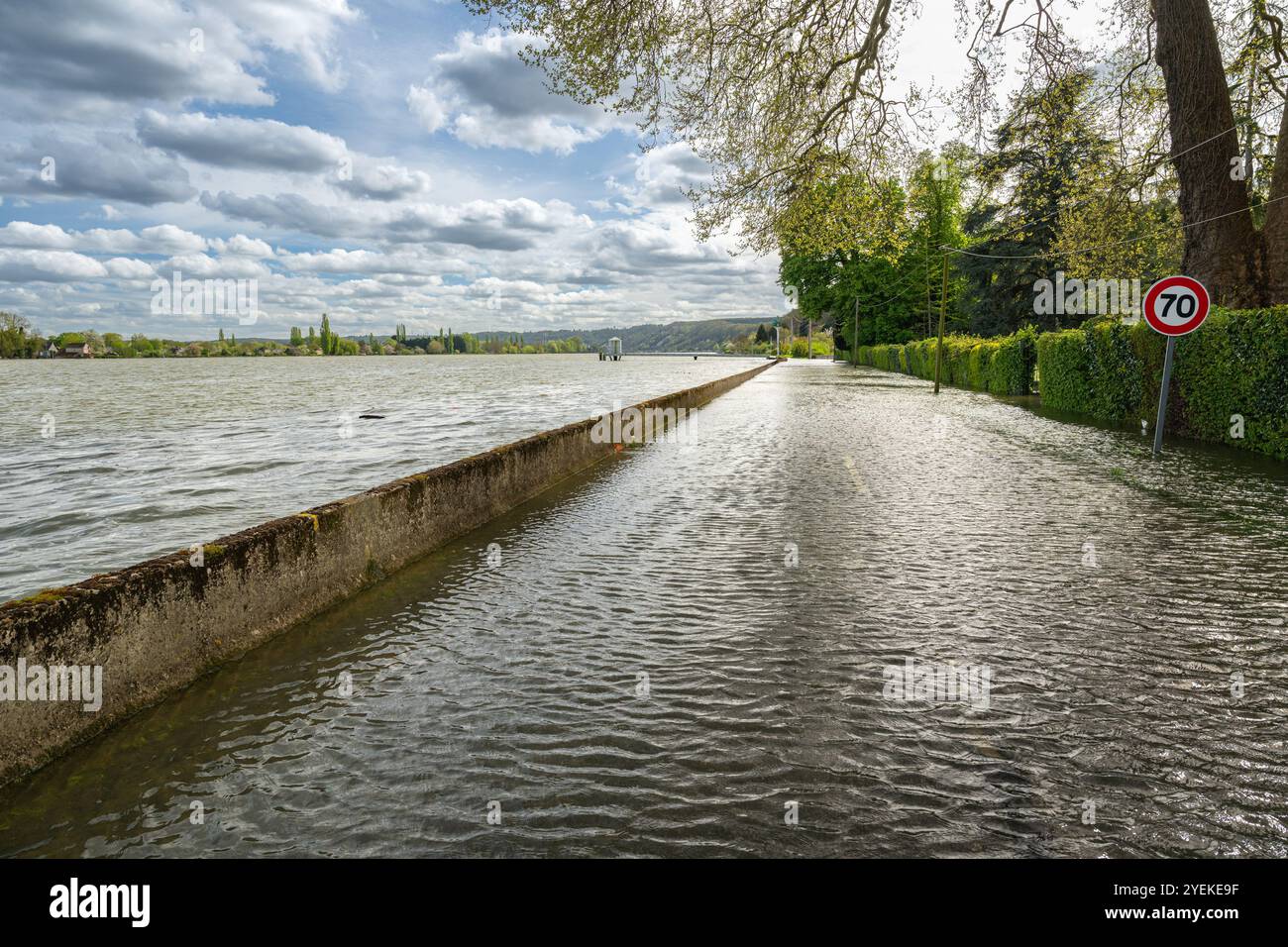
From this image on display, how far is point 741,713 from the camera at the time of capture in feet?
11.9

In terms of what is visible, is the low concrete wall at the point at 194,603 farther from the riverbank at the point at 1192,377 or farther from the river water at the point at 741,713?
the riverbank at the point at 1192,377

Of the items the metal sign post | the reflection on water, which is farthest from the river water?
the metal sign post

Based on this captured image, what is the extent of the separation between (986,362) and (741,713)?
35022 mm

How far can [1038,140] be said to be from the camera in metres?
19.5

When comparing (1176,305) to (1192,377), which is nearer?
(1176,305)

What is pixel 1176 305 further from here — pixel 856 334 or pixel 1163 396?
pixel 856 334

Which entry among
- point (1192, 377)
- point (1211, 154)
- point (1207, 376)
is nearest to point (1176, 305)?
point (1207, 376)

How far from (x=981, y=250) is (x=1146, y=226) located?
32.7 meters

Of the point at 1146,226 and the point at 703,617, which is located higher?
the point at 1146,226

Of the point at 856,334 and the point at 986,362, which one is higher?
the point at 856,334

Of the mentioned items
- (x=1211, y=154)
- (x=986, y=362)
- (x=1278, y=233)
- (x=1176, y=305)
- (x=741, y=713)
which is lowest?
(x=741, y=713)

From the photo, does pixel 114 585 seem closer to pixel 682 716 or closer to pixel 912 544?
pixel 682 716
